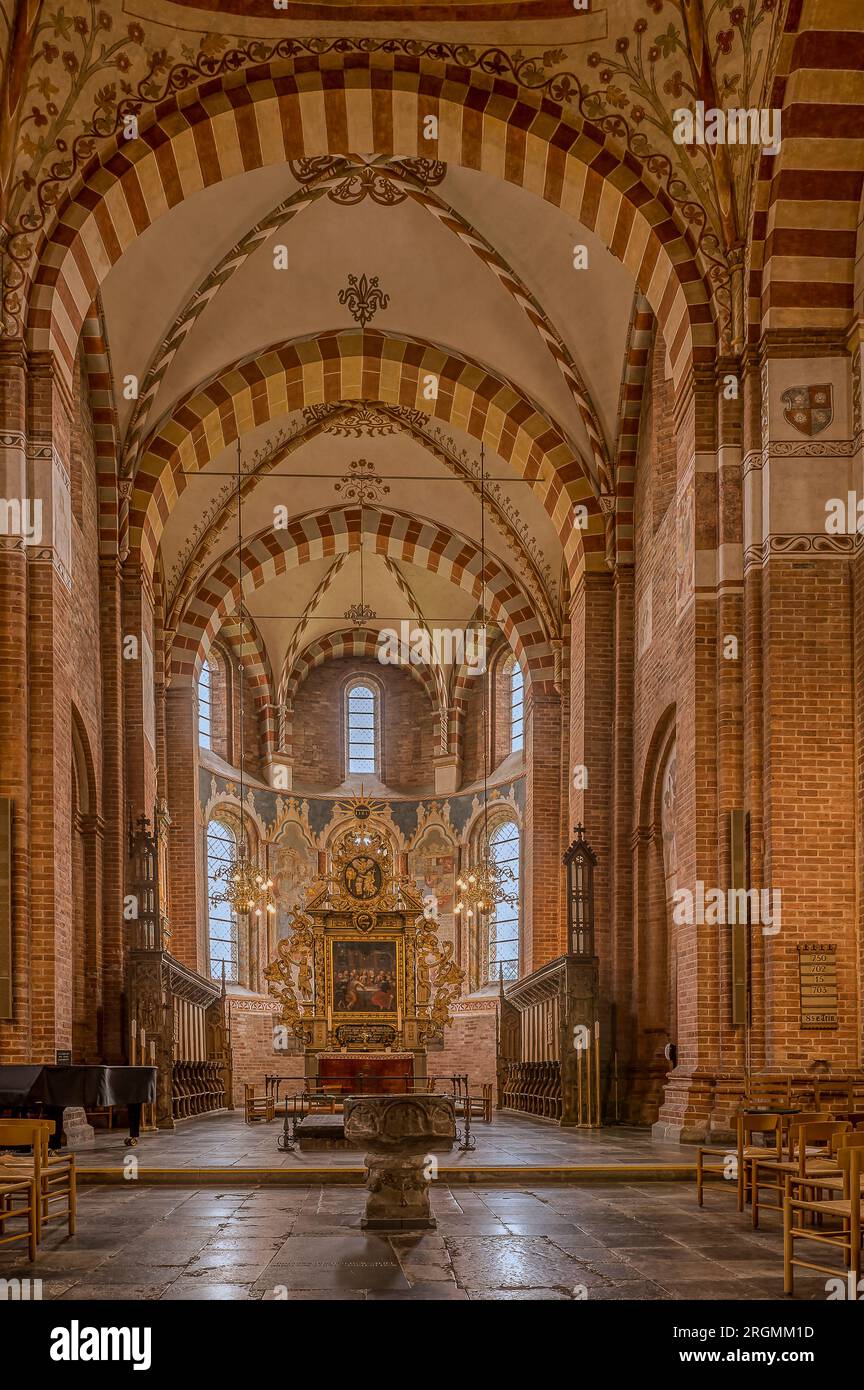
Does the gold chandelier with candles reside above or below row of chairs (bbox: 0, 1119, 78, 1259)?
above

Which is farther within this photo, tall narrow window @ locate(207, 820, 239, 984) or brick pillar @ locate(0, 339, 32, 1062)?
tall narrow window @ locate(207, 820, 239, 984)

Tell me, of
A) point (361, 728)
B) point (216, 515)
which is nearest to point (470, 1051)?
point (361, 728)

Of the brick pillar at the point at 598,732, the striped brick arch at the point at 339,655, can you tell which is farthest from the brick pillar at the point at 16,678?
the striped brick arch at the point at 339,655

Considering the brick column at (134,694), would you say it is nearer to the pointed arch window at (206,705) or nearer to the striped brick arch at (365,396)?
the striped brick arch at (365,396)

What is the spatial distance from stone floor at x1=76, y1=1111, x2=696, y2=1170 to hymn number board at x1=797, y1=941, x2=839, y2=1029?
5.03ft

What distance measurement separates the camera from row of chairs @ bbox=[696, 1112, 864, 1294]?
5906 millimetres

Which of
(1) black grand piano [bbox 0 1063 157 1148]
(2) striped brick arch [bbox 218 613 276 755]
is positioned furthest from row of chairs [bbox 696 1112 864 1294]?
(2) striped brick arch [bbox 218 613 276 755]

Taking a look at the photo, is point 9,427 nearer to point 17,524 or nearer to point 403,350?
point 17,524

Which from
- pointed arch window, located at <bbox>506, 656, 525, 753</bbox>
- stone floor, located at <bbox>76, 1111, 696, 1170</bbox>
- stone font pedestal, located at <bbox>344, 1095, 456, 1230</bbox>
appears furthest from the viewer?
pointed arch window, located at <bbox>506, 656, 525, 753</bbox>

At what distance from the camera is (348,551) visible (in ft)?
90.8

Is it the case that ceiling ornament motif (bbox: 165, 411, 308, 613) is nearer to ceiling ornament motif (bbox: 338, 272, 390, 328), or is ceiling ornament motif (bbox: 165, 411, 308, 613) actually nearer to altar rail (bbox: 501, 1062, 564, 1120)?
ceiling ornament motif (bbox: 338, 272, 390, 328)

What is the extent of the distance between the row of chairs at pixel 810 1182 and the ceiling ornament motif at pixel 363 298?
12540 mm

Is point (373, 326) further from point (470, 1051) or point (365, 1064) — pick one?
point (470, 1051)

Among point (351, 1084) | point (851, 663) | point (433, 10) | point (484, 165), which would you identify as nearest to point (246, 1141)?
point (351, 1084)
